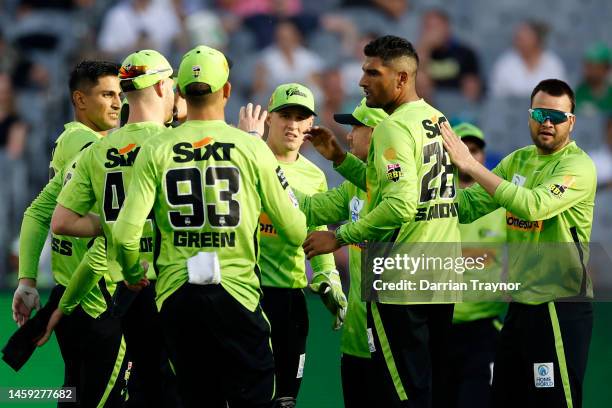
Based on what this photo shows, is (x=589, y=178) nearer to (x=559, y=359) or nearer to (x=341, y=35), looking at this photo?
(x=559, y=359)

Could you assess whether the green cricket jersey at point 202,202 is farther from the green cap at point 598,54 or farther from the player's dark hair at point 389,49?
the green cap at point 598,54

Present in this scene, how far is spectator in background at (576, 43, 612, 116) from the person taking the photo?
1289cm

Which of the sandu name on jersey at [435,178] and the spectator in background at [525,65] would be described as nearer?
the sandu name on jersey at [435,178]

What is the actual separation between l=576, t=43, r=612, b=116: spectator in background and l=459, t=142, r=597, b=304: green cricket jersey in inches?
261

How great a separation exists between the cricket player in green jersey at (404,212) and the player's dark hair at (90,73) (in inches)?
77.3

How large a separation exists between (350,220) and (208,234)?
182 cm

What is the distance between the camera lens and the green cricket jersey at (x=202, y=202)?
512 centimetres

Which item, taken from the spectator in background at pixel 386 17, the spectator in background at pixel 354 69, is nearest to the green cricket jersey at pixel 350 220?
the spectator in background at pixel 354 69

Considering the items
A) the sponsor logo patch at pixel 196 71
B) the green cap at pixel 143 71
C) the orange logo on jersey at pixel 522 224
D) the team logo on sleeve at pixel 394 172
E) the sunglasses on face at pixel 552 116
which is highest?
the green cap at pixel 143 71

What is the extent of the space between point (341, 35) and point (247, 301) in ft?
27.3

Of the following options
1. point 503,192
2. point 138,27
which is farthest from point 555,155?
point 138,27

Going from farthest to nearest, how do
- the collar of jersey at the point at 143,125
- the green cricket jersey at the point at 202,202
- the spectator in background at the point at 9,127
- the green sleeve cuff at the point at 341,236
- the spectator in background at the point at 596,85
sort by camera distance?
the spectator in background at the point at 596,85 < the spectator in background at the point at 9,127 < the green sleeve cuff at the point at 341,236 < the collar of jersey at the point at 143,125 < the green cricket jersey at the point at 202,202

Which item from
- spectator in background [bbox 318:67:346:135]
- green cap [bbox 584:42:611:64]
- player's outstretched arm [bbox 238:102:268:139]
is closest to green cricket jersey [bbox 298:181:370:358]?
player's outstretched arm [bbox 238:102:268:139]

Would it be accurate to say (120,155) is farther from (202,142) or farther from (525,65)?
(525,65)
